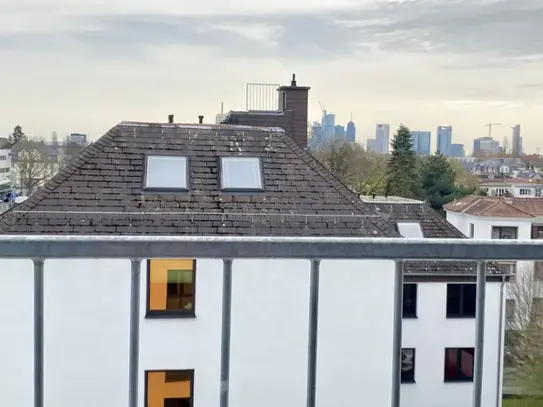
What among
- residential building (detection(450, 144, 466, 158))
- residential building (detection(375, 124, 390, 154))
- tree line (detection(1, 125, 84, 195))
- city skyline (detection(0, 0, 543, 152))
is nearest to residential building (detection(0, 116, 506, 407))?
city skyline (detection(0, 0, 543, 152))

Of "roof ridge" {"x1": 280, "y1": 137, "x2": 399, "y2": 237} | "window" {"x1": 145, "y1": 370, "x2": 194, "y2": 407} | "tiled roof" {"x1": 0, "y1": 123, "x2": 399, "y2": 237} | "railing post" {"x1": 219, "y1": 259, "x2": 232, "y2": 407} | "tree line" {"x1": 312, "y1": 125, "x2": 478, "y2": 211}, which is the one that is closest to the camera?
"railing post" {"x1": 219, "y1": 259, "x2": 232, "y2": 407}

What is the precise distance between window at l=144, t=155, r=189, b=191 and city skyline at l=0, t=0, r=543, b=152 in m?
4.99

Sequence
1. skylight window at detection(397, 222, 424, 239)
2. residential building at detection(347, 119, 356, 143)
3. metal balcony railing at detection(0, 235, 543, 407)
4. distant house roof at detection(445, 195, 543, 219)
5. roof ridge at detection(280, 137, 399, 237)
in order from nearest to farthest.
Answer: metal balcony railing at detection(0, 235, 543, 407) < roof ridge at detection(280, 137, 399, 237) < skylight window at detection(397, 222, 424, 239) < distant house roof at detection(445, 195, 543, 219) < residential building at detection(347, 119, 356, 143)

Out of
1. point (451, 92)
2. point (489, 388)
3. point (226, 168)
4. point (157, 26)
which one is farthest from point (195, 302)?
point (451, 92)

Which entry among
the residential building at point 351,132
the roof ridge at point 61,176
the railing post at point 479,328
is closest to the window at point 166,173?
the roof ridge at point 61,176

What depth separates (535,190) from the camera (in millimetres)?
45719

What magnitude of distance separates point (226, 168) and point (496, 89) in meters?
21.2

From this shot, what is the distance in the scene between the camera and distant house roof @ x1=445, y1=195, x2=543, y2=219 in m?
24.5

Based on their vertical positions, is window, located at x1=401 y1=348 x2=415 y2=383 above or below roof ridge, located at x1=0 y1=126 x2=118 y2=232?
below

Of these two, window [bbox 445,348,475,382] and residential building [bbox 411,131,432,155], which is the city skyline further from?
residential building [bbox 411,131,432,155]

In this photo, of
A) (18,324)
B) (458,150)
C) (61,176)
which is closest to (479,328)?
(18,324)

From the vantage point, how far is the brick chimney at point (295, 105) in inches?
665

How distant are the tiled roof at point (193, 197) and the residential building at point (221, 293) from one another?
29mm

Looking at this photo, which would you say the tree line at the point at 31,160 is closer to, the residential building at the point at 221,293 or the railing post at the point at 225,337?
the residential building at the point at 221,293
